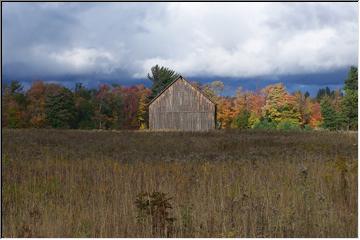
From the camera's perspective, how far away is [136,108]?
66.3 meters

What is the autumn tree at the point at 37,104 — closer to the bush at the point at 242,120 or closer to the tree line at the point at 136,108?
the tree line at the point at 136,108

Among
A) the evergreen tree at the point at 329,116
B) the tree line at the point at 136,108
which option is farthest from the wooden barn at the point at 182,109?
the evergreen tree at the point at 329,116

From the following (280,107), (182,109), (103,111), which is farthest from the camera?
(280,107)

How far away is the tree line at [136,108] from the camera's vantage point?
57.9 metres

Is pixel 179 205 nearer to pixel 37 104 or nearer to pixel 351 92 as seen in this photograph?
pixel 351 92

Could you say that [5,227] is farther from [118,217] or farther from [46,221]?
[118,217]

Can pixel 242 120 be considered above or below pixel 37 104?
below

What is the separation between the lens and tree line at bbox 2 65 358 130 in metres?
57.9

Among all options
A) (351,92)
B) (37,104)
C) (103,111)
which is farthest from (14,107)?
(351,92)

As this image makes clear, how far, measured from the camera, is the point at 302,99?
76.2 m

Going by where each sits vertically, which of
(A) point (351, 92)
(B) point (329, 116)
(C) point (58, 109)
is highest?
(A) point (351, 92)

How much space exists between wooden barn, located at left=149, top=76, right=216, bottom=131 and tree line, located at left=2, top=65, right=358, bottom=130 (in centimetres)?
580

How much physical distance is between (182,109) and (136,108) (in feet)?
47.6

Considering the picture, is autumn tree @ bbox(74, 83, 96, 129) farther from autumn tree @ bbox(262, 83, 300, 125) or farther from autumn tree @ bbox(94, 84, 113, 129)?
autumn tree @ bbox(262, 83, 300, 125)
